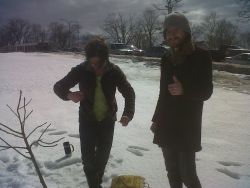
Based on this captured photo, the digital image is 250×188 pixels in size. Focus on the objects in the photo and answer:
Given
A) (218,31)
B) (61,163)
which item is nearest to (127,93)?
(61,163)

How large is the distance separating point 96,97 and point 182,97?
923mm

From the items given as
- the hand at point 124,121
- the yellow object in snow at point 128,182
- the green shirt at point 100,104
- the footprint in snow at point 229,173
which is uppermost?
the green shirt at point 100,104

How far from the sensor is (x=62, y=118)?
7.48 m

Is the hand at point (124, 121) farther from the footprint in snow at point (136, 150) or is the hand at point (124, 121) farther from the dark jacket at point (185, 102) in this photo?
the footprint in snow at point (136, 150)

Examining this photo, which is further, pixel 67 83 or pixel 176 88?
pixel 67 83

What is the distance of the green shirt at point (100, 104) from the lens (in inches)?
139

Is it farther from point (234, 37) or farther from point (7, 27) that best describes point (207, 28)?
point (7, 27)

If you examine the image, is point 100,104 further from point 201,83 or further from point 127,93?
point 201,83

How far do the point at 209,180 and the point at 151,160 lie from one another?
0.89 meters

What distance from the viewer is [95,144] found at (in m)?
3.71

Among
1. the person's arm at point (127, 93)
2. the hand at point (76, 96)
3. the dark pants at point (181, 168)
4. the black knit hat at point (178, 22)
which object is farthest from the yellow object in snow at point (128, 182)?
the black knit hat at point (178, 22)

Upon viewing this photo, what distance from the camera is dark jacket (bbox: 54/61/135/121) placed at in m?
3.50

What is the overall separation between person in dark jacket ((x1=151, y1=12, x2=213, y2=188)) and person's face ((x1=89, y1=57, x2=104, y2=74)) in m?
0.60

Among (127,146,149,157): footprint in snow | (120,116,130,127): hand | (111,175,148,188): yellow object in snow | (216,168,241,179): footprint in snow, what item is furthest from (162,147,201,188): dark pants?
(127,146,149,157): footprint in snow
